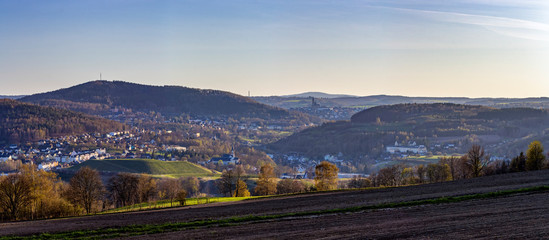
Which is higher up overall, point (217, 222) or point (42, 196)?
point (217, 222)

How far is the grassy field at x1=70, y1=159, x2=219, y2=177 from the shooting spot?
171000mm

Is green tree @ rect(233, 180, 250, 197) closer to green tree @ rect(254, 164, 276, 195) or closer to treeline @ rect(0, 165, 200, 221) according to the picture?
green tree @ rect(254, 164, 276, 195)

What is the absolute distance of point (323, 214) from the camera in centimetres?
3606

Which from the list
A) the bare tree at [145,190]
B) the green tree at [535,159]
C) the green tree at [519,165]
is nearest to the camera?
the green tree at [535,159]

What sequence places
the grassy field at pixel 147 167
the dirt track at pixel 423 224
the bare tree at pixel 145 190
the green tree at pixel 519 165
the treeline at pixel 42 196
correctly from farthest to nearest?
1. the grassy field at pixel 147 167
2. the bare tree at pixel 145 190
3. the green tree at pixel 519 165
4. the treeline at pixel 42 196
5. the dirt track at pixel 423 224

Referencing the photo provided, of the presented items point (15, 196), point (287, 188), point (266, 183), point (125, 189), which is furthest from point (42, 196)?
point (287, 188)

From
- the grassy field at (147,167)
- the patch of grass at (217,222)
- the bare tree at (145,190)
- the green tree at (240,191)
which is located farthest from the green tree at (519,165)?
the grassy field at (147,167)

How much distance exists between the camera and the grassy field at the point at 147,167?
171000mm

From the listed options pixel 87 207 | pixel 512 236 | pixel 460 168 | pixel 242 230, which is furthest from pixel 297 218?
pixel 460 168

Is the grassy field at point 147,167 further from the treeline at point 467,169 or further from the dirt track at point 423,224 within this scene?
the dirt track at point 423,224

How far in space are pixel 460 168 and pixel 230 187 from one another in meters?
46.6

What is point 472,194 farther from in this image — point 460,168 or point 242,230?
point 460,168

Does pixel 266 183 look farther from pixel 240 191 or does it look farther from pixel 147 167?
pixel 147 167

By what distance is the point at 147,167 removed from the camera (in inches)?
6983
